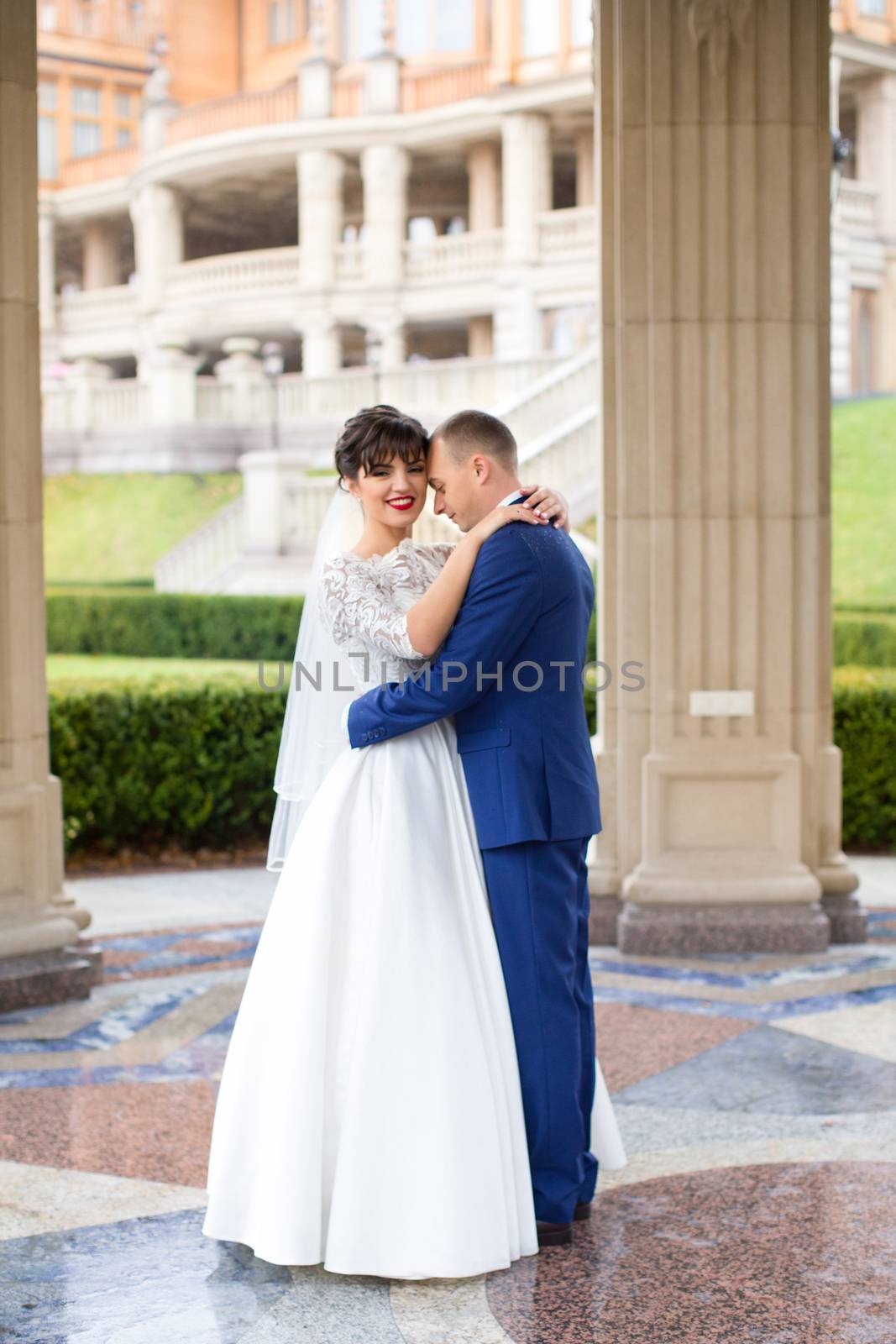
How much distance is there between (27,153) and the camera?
18.2ft

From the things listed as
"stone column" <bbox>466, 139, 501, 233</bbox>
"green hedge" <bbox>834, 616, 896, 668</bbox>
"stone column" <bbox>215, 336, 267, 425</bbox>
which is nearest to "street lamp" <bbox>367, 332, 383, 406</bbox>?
"stone column" <bbox>466, 139, 501, 233</bbox>

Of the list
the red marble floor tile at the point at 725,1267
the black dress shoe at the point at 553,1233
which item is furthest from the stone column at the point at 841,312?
the black dress shoe at the point at 553,1233

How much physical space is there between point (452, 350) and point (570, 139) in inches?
207

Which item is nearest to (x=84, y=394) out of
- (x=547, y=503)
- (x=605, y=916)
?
(x=605, y=916)

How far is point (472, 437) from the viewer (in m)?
3.34

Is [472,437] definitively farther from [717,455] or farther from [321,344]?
[321,344]

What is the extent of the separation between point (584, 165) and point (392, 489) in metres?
28.4

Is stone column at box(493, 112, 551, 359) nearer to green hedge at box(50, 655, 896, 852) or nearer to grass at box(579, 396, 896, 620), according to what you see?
grass at box(579, 396, 896, 620)

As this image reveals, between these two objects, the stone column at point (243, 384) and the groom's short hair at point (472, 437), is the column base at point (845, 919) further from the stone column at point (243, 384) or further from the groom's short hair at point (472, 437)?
the stone column at point (243, 384)

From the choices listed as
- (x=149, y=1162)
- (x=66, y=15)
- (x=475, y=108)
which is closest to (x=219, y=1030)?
(x=149, y=1162)

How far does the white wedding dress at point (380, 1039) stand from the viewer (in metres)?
3.15

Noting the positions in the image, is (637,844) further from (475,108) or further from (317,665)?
(475,108)

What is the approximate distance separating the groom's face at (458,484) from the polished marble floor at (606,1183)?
1.22 m

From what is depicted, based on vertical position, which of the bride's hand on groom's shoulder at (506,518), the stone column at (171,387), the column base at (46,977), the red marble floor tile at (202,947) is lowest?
the red marble floor tile at (202,947)
